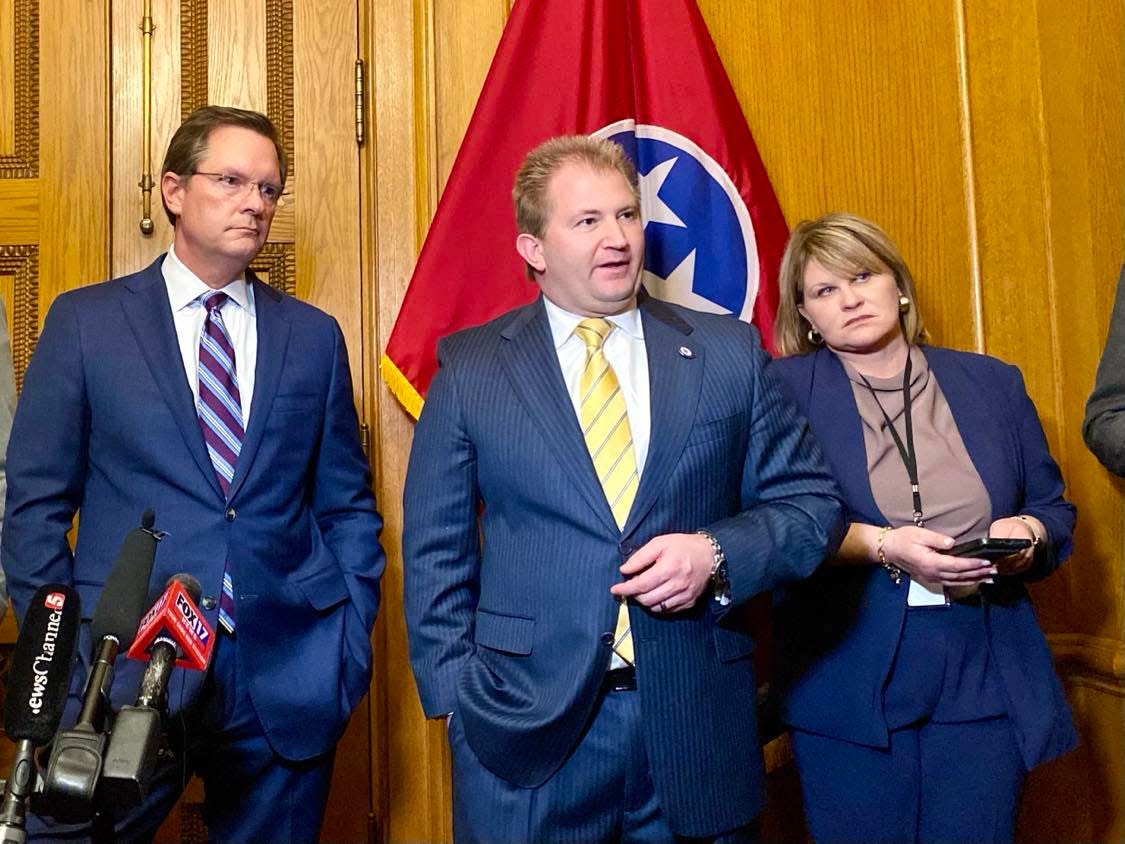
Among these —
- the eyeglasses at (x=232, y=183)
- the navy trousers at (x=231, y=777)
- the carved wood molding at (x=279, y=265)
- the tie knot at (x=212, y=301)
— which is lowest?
the navy trousers at (x=231, y=777)

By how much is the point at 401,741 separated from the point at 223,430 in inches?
46.8

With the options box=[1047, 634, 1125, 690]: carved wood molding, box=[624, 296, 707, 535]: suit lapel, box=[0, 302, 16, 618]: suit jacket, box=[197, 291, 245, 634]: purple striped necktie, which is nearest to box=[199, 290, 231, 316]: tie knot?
box=[197, 291, 245, 634]: purple striped necktie

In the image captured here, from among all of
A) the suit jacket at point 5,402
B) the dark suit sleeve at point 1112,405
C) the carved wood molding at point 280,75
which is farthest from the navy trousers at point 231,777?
the dark suit sleeve at point 1112,405

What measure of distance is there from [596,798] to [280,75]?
2.17 meters

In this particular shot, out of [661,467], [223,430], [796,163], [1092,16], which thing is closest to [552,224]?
[661,467]

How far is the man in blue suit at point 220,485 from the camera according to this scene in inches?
88.2

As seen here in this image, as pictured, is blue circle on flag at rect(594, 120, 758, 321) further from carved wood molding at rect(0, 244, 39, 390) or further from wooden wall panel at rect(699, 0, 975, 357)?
carved wood molding at rect(0, 244, 39, 390)

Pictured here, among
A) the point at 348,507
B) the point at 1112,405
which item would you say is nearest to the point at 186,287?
the point at 348,507

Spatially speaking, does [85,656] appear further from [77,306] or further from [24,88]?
[24,88]

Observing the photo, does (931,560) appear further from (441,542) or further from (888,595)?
(441,542)

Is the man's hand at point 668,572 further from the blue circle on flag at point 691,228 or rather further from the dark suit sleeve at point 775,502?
the blue circle on flag at point 691,228

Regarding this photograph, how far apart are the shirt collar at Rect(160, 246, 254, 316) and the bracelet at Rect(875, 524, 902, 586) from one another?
1369mm

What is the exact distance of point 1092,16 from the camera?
3.20 metres

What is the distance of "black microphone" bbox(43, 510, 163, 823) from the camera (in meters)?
1.26
